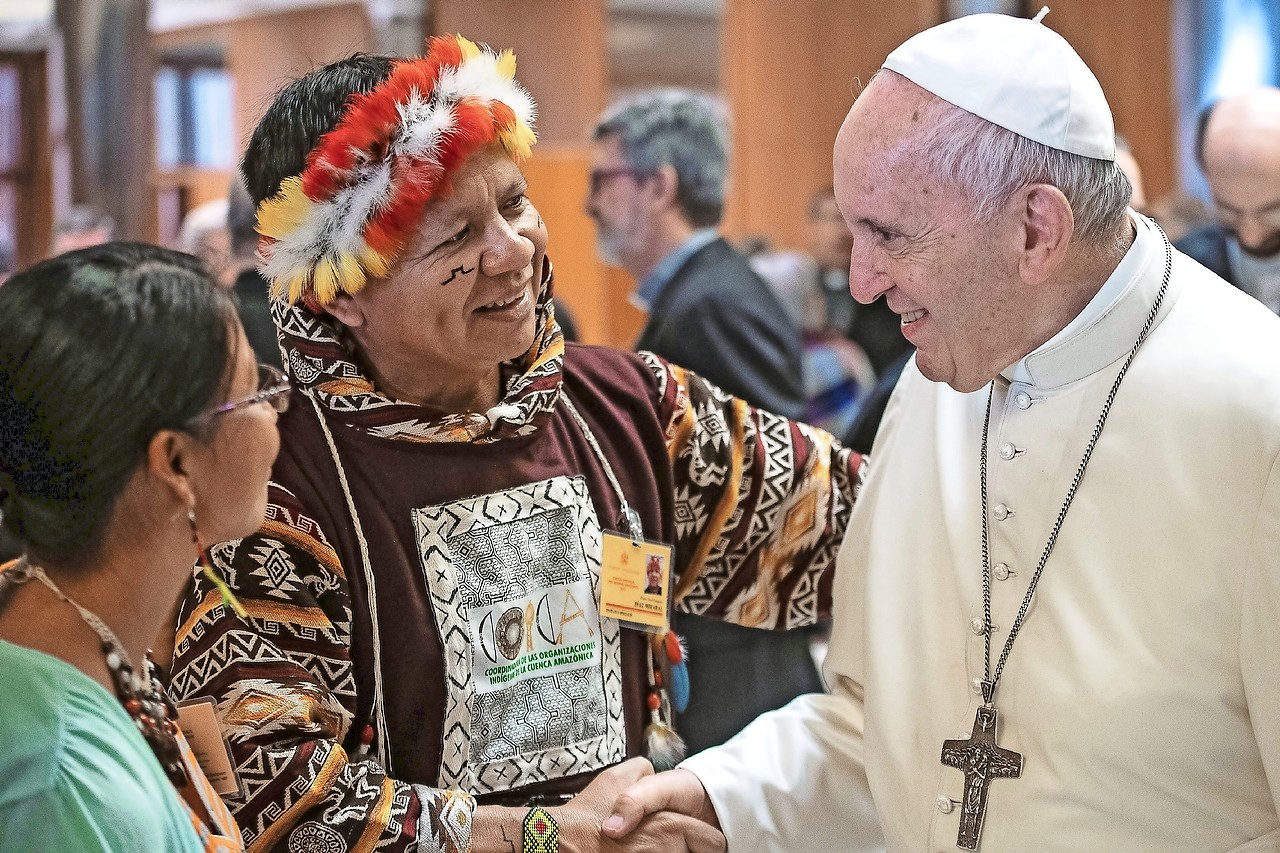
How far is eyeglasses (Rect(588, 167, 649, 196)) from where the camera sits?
4.46 metres

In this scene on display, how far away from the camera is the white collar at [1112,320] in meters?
1.82

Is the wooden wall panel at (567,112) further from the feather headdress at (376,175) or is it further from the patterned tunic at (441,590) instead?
the feather headdress at (376,175)

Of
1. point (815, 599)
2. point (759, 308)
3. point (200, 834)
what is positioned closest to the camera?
point (200, 834)

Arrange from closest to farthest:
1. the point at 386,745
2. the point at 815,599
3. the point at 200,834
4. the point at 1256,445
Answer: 1. the point at 200,834
2. the point at 1256,445
3. the point at 386,745
4. the point at 815,599

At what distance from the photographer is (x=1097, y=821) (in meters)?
1.72

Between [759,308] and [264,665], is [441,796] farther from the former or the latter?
[759,308]

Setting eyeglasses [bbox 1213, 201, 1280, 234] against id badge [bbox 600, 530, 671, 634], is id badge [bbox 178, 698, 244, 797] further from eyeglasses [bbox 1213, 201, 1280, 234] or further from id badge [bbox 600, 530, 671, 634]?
eyeglasses [bbox 1213, 201, 1280, 234]

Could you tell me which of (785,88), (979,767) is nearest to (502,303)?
(979,767)

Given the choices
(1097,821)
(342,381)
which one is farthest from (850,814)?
(342,381)

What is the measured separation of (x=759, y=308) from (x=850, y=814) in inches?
77.6

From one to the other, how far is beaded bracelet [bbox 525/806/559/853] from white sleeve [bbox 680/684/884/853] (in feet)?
0.92

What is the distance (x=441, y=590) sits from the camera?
6.24ft

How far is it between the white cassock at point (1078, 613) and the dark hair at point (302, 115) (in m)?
0.92

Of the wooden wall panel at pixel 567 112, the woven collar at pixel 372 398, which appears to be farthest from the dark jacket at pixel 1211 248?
the wooden wall panel at pixel 567 112
